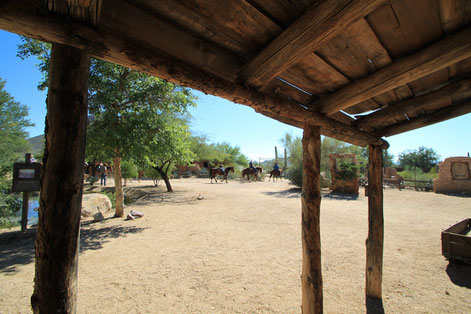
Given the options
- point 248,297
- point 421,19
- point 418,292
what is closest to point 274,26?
point 421,19

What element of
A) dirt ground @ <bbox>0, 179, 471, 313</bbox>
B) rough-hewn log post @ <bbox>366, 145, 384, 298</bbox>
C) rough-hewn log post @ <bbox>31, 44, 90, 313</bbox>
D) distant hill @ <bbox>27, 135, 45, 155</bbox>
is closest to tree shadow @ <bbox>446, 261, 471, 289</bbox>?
dirt ground @ <bbox>0, 179, 471, 313</bbox>

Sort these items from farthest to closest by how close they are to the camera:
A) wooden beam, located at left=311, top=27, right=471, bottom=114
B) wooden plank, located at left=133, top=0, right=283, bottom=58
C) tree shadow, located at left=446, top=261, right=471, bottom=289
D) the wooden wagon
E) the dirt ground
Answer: the wooden wagon < tree shadow, located at left=446, top=261, right=471, bottom=289 < the dirt ground < wooden beam, located at left=311, top=27, right=471, bottom=114 < wooden plank, located at left=133, top=0, right=283, bottom=58

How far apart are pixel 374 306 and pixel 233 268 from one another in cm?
211

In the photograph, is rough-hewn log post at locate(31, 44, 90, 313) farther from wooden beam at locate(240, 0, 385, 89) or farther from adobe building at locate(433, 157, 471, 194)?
adobe building at locate(433, 157, 471, 194)

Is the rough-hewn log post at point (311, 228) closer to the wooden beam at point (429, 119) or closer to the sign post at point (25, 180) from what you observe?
the wooden beam at point (429, 119)

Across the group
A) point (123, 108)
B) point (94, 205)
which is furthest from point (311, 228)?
point (94, 205)

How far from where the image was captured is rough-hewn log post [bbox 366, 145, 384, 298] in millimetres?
2996

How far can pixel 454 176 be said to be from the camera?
1302 cm

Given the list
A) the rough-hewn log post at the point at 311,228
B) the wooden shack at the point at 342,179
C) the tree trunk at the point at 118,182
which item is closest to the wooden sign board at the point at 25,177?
the tree trunk at the point at 118,182

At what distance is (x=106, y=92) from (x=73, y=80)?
505cm

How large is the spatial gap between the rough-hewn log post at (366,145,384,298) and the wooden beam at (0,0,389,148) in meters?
2.27

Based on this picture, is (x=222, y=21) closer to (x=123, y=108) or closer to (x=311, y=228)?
(x=311, y=228)

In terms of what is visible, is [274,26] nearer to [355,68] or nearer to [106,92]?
[355,68]

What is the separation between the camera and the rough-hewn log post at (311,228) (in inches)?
88.7
